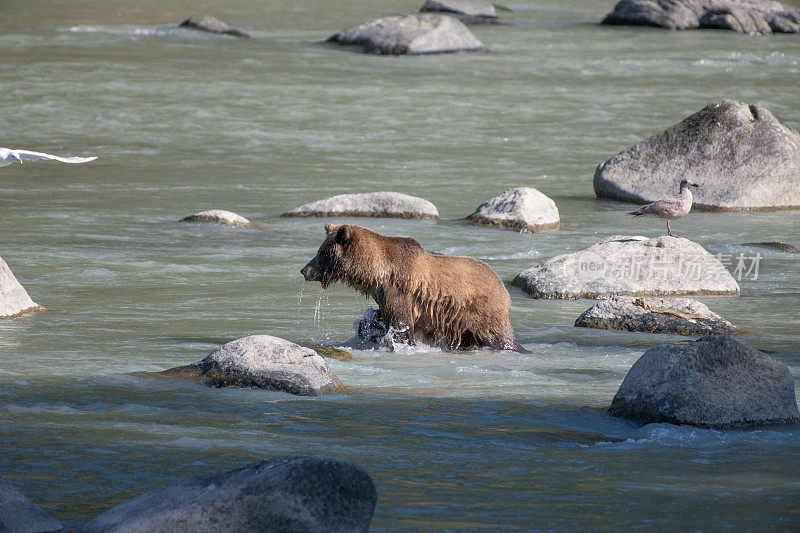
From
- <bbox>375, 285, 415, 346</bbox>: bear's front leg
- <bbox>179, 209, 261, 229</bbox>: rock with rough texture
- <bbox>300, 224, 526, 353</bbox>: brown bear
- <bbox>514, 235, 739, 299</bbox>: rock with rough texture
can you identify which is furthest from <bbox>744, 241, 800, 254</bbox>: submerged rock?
<bbox>375, 285, 415, 346</bbox>: bear's front leg

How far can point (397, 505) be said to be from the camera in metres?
5.93

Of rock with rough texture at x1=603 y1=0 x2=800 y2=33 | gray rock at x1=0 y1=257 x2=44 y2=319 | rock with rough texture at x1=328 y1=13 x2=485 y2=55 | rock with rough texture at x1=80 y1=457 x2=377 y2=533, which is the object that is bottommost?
gray rock at x1=0 y1=257 x2=44 y2=319

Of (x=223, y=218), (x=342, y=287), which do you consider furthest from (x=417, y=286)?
(x=223, y=218)

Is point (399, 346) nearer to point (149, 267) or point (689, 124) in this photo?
point (149, 267)

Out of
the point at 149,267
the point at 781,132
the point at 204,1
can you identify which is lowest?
the point at 149,267

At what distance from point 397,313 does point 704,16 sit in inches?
1352

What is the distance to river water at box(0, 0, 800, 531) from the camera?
6453 millimetres

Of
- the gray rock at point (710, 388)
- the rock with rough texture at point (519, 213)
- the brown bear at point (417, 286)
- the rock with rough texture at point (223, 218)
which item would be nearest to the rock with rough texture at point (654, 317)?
the brown bear at point (417, 286)

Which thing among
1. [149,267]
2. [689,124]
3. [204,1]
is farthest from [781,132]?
[204,1]

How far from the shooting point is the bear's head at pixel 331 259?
9570mm

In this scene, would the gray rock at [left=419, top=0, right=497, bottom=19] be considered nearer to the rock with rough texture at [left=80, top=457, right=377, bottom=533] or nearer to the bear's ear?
the bear's ear

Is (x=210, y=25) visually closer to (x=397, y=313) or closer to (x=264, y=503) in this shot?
(x=397, y=313)

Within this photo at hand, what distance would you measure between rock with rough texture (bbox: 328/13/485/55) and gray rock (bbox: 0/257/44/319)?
24.2 meters

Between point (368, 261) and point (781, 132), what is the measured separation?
10.9 metres
